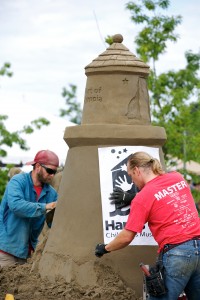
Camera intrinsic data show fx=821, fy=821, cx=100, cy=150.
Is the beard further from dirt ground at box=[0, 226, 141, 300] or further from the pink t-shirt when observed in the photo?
the pink t-shirt

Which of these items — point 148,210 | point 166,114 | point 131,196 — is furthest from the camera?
point 166,114

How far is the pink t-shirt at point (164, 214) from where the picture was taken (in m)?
6.20

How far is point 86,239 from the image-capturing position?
24.6ft

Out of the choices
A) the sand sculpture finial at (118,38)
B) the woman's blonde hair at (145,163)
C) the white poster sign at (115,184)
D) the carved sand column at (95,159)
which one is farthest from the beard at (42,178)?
the woman's blonde hair at (145,163)

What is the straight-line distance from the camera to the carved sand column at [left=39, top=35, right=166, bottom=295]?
7.44 m

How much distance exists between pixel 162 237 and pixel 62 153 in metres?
10.7

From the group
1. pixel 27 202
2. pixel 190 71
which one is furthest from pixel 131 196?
pixel 190 71

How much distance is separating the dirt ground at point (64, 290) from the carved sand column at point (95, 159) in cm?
8

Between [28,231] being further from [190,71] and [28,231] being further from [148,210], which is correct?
[190,71]

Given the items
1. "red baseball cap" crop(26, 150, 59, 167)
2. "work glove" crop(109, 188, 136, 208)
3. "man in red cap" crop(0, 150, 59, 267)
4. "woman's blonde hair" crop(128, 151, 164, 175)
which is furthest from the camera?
"red baseball cap" crop(26, 150, 59, 167)

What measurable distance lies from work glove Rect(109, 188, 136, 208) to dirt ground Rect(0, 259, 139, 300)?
1.99ft

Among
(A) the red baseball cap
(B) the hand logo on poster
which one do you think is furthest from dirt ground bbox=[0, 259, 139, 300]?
(A) the red baseball cap

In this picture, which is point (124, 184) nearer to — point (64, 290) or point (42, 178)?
point (42, 178)

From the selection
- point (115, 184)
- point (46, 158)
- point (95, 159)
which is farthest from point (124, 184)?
point (46, 158)
